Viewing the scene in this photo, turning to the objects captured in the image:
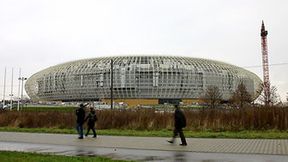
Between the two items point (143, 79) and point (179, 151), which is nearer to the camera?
point (179, 151)

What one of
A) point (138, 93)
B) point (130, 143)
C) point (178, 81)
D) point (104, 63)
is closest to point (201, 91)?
point (178, 81)

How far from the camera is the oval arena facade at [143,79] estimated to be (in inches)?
3752

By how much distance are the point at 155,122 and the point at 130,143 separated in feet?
25.3

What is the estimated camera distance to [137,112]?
24.9m

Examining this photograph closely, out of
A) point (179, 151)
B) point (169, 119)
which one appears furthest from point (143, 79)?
point (179, 151)

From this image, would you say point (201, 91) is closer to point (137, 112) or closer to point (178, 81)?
point (178, 81)

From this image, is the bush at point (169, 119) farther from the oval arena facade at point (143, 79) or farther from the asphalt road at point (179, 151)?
the oval arena facade at point (143, 79)

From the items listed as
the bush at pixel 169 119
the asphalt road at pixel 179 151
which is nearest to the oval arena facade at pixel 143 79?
the bush at pixel 169 119

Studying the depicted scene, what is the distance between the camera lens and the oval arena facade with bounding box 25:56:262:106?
95.3 m

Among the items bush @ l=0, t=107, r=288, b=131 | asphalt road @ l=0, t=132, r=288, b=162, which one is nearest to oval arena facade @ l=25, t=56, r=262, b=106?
bush @ l=0, t=107, r=288, b=131

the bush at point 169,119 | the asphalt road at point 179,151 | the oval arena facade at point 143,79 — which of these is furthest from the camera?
the oval arena facade at point 143,79

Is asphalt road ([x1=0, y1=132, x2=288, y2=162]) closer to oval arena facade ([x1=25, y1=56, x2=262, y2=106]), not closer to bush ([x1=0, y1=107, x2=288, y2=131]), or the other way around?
bush ([x1=0, y1=107, x2=288, y2=131])

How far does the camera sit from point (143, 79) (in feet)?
313

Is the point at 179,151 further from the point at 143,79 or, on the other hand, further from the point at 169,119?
the point at 143,79
